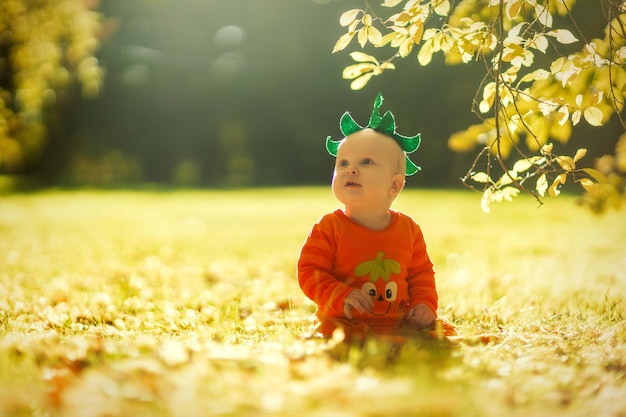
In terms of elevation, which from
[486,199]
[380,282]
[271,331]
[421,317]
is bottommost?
[271,331]

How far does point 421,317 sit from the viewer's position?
2.52 metres

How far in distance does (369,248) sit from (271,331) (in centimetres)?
63

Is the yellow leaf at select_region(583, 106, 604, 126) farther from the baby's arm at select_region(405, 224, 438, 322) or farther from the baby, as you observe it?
the baby's arm at select_region(405, 224, 438, 322)

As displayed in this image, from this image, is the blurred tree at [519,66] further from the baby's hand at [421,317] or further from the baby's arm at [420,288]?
the baby's hand at [421,317]

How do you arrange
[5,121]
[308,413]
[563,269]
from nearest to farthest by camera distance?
[308,413] → [563,269] → [5,121]

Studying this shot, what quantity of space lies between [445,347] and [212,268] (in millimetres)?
2713

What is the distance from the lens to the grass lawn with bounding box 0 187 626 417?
1.59m

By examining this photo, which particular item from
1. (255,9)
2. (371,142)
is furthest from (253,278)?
(255,9)

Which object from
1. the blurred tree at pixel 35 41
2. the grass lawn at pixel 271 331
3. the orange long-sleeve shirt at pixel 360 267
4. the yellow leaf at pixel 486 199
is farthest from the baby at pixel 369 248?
the blurred tree at pixel 35 41

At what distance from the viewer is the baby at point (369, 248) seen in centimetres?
247

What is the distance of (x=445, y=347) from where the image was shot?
227 cm

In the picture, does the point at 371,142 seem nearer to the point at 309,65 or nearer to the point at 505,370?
the point at 505,370

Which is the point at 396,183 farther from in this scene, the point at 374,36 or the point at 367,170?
the point at 374,36

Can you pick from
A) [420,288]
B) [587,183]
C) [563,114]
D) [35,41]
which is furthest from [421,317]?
[35,41]
